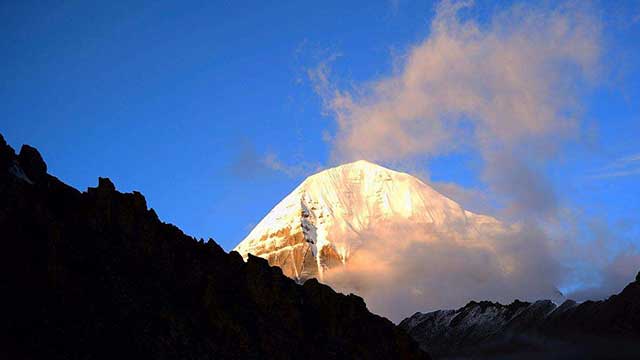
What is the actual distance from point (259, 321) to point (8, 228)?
46.2 m

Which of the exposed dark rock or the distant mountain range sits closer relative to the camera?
the distant mountain range

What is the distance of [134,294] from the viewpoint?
10756 centimetres

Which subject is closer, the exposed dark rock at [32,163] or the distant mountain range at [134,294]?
the distant mountain range at [134,294]

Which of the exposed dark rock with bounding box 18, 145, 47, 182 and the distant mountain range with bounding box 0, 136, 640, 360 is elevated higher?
the exposed dark rock with bounding box 18, 145, 47, 182

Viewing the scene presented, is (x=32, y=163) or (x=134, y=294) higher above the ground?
(x=32, y=163)

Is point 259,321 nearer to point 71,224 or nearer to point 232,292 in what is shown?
point 232,292

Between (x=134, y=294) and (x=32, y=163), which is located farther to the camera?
(x=32, y=163)

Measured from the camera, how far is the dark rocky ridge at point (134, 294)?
3701 inches

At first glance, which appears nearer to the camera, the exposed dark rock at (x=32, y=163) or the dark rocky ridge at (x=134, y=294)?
the dark rocky ridge at (x=134, y=294)

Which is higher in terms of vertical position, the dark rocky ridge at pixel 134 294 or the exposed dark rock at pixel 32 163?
the exposed dark rock at pixel 32 163

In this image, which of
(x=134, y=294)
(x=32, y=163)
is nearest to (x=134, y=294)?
(x=134, y=294)

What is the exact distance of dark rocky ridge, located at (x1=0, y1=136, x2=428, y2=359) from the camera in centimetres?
9400

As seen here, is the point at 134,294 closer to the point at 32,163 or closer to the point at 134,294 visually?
the point at 134,294

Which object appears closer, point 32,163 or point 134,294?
point 134,294
